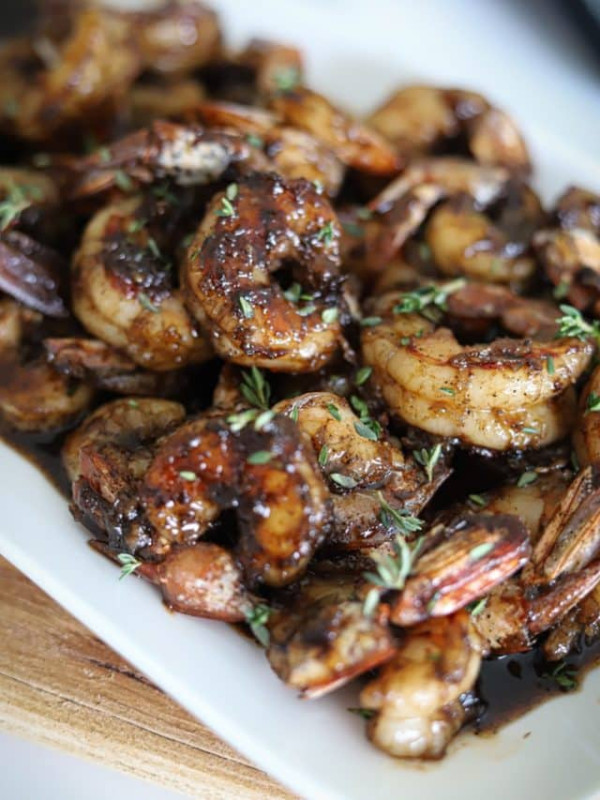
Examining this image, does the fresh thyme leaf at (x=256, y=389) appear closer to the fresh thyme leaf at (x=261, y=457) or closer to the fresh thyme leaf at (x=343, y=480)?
the fresh thyme leaf at (x=343, y=480)

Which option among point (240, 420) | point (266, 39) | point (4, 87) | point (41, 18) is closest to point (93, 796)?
point (240, 420)

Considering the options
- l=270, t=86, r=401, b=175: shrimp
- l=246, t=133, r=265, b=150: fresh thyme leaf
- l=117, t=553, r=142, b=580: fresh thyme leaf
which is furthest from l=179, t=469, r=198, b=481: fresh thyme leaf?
l=270, t=86, r=401, b=175: shrimp

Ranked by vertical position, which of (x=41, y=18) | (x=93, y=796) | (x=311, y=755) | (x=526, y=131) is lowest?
(x=93, y=796)

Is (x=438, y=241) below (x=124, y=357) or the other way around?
the other way around

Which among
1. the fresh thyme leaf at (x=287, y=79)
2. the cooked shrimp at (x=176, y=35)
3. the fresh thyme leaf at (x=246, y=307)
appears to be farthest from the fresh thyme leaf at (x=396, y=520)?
the cooked shrimp at (x=176, y=35)

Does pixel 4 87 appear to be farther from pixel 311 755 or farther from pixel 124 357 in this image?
pixel 311 755

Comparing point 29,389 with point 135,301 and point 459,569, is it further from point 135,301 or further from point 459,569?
point 459,569

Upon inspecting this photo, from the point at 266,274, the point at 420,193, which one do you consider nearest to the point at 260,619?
the point at 266,274
